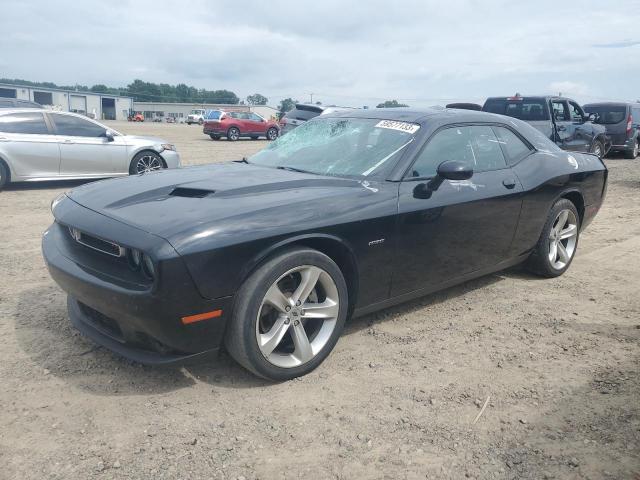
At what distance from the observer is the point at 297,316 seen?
2.98 meters

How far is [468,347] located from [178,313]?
199 centimetres

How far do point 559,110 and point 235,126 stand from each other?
15805 millimetres

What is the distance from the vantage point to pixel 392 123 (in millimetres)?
3945

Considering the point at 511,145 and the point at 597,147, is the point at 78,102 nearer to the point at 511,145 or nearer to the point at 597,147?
the point at 597,147

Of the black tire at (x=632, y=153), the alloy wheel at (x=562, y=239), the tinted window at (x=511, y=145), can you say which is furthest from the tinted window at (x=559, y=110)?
the tinted window at (x=511, y=145)

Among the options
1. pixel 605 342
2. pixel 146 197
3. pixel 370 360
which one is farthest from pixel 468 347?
pixel 146 197

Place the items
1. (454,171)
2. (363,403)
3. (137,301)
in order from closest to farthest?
(137,301)
(363,403)
(454,171)

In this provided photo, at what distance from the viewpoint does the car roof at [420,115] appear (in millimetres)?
3951

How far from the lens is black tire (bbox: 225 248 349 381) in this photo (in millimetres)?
2697

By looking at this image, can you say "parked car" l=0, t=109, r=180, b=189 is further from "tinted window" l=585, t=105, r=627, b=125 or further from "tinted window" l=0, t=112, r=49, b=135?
"tinted window" l=585, t=105, r=627, b=125

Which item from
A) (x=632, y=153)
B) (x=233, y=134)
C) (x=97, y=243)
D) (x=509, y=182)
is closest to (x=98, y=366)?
(x=97, y=243)

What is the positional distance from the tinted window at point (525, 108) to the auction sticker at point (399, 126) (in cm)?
885

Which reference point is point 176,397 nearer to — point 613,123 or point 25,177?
point 25,177

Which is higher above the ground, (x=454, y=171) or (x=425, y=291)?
(x=454, y=171)
